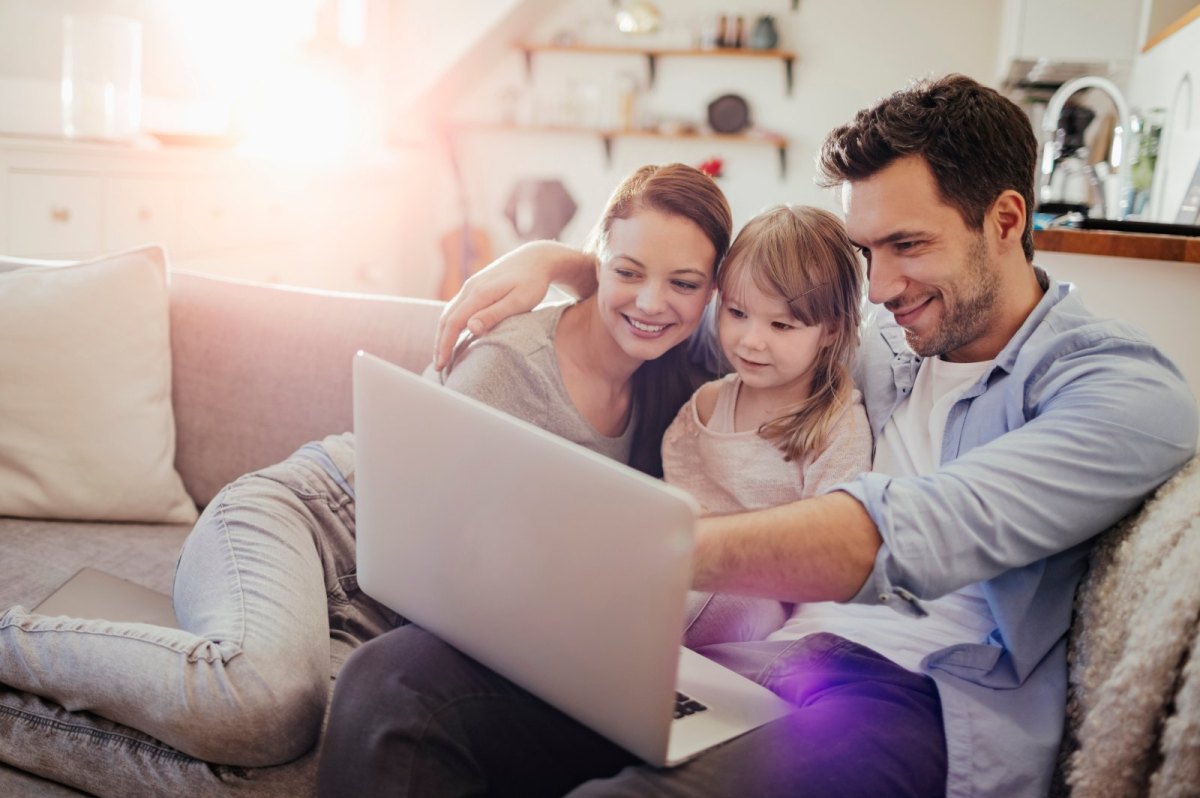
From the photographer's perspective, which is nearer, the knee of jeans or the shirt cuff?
the shirt cuff

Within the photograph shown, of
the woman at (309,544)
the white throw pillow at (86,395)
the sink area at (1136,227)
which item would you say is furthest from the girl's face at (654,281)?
the sink area at (1136,227)

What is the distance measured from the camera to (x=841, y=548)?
0.95 metres

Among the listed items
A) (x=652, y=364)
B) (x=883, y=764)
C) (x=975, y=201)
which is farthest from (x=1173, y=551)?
(x=652, y=364)

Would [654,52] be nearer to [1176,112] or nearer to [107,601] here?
[1176,112]

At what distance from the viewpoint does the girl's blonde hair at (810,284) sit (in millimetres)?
1343

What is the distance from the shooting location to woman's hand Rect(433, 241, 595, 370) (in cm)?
146

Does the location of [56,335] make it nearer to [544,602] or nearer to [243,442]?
[243,442]

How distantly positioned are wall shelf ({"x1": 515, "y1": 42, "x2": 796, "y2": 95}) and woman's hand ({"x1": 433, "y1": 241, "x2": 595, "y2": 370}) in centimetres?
340

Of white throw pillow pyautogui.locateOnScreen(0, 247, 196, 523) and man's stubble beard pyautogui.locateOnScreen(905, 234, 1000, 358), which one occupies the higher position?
man's stubble beard pyautogui.locateOnScreen(905, 234, 1000, 358)

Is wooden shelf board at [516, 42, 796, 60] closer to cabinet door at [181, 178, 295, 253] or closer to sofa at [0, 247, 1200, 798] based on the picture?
cabinet door at [181, 178, 295, 253]

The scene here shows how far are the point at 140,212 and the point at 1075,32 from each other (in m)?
3.16

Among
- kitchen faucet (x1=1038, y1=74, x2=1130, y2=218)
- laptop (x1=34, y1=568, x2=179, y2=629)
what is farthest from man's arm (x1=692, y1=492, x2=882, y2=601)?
kitchen faucet (x1=1038, y1=74, x2=1130, y2=218)

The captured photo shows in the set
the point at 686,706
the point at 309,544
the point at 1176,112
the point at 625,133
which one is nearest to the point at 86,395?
the point at 309,544

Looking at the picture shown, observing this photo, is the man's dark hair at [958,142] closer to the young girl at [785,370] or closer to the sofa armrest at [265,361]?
the young girl at [785,370]
